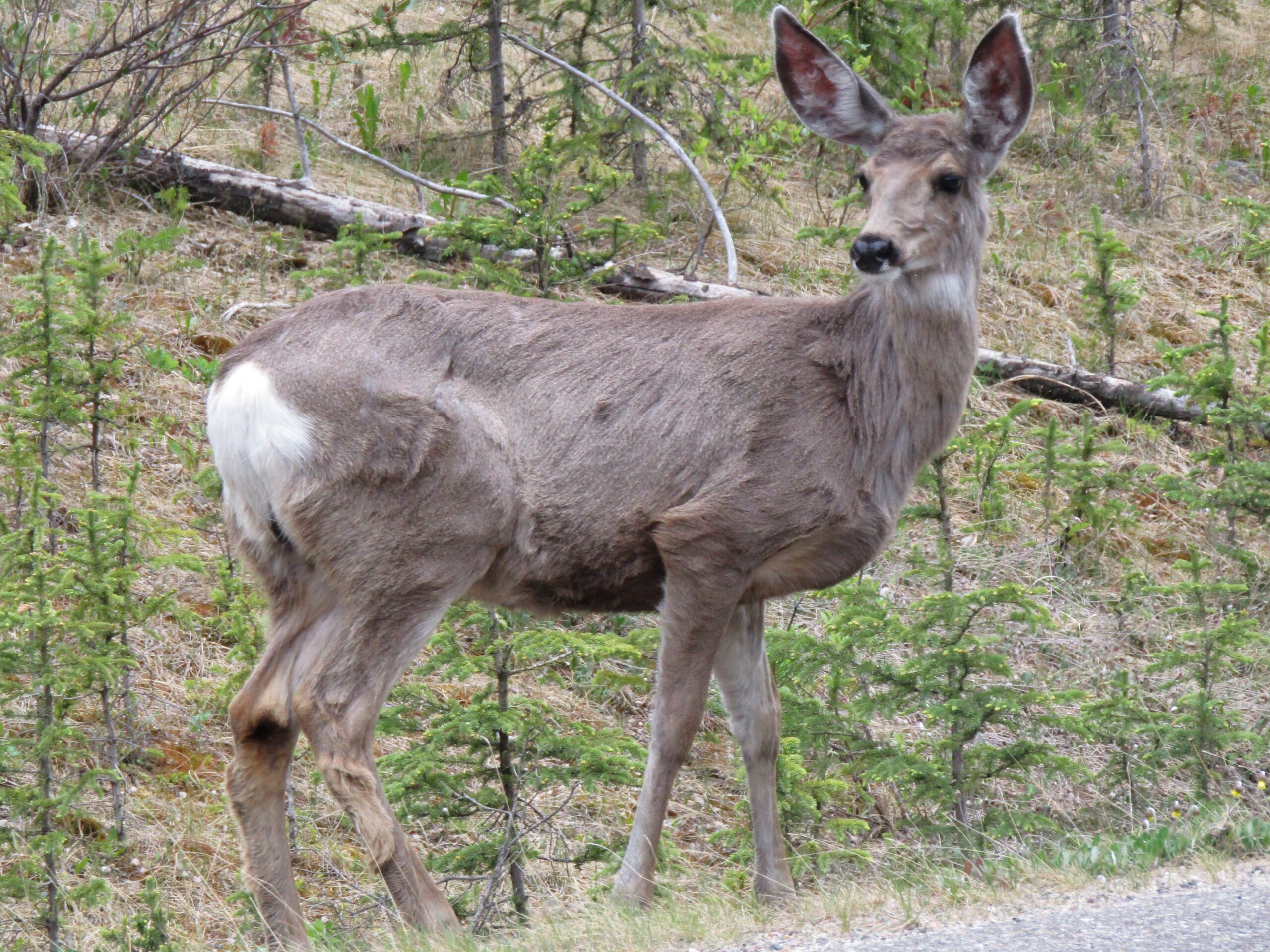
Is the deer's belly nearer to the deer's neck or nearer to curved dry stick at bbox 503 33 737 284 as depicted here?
the deer's neck

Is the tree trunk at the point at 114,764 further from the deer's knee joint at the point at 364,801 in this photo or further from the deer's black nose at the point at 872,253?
the deer's black nose at the point at 872,253

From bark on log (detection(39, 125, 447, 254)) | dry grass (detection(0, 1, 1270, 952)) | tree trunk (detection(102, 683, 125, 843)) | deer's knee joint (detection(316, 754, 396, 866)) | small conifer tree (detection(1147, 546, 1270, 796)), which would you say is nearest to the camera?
deer's knee joint (detection(316, 754, 396, 866))

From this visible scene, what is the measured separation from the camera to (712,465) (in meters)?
5.30

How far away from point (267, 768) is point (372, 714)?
1.68ft

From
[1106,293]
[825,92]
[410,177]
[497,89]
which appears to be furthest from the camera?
[497,89]

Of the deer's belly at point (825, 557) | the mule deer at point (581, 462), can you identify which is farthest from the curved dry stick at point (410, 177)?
the deer's belly at point (825, 557)

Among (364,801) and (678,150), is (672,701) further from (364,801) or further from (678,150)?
(678,150)

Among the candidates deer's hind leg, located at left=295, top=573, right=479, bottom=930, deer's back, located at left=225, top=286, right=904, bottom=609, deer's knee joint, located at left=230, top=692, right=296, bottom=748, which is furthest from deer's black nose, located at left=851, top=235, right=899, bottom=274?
deer's knee joint, located at left=230, top=692, right=296, bottom=748

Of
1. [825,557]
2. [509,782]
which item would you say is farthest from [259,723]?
[825,557]

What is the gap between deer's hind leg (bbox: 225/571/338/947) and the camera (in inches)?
208

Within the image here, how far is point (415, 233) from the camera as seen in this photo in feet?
34.8

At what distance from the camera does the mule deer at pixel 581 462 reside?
514 cm

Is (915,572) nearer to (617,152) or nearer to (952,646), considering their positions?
(952,646)

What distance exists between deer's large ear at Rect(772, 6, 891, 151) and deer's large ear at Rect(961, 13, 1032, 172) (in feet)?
1.17
